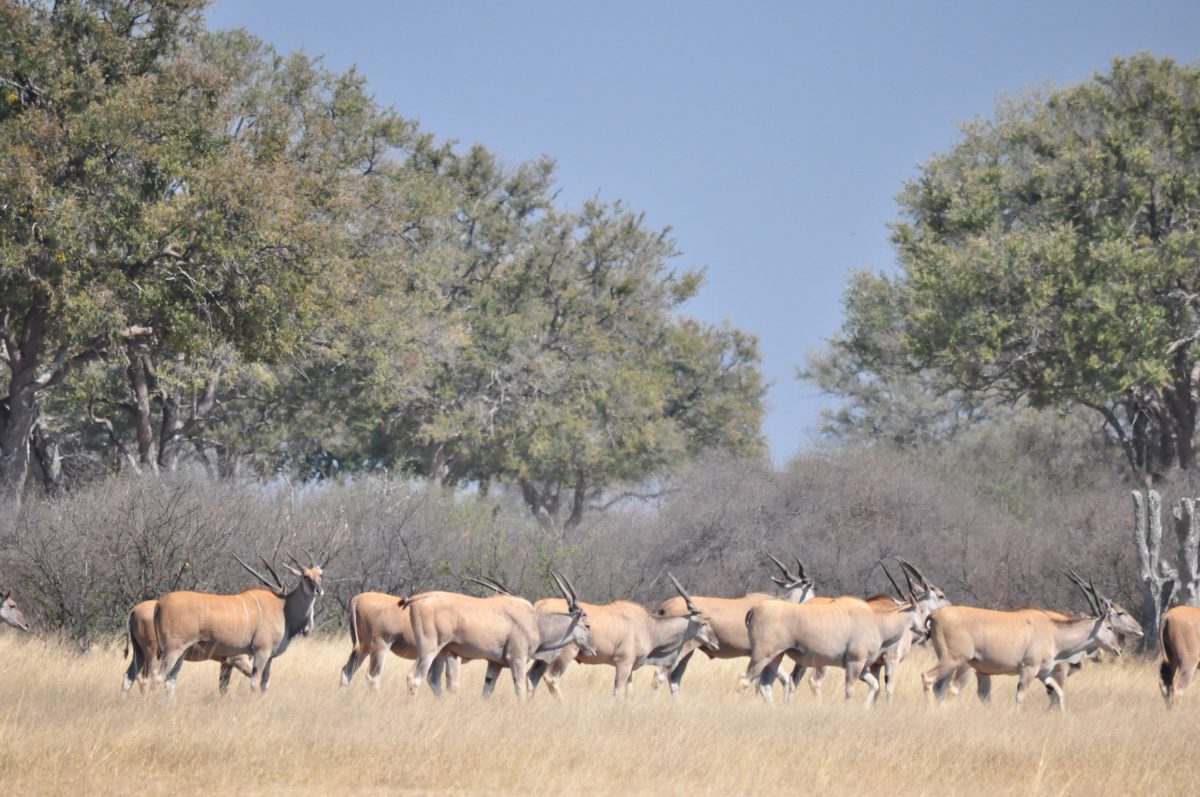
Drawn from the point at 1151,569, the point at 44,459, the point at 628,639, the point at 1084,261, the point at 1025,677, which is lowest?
the point at 1025,677

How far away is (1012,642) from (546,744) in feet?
23.7

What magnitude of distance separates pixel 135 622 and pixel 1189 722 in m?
11.6

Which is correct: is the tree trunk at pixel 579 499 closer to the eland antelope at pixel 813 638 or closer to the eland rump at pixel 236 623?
the eland antelope at pixel 813 638

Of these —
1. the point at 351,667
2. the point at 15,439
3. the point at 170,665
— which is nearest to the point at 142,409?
the point at 15,439

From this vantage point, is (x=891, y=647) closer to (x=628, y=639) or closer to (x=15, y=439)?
(x=628, y=639)

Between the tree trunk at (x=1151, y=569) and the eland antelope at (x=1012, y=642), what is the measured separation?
17.0 feet

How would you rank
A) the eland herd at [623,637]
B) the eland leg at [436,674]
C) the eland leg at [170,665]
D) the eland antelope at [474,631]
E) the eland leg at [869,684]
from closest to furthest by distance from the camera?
the eland leg at [170,665] → the eland herd at [623,637] → the eland antelope at [474,631] → the eland leg at [436,674] → the eland leg at [869,684]

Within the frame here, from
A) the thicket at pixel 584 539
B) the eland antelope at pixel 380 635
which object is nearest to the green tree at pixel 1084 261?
the thicket at pixel 584 539

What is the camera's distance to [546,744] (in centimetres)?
1366

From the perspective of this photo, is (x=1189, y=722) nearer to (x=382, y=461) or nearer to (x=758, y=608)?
(x=758, y=608)

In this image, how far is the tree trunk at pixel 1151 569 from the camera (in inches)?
957

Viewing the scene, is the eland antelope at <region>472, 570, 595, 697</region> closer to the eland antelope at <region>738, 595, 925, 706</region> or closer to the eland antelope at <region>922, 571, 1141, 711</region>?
the eland antelope at <region>738, 595, 925, 706</region>

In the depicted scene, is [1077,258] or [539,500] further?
[539,500]

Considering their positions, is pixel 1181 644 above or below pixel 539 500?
below
